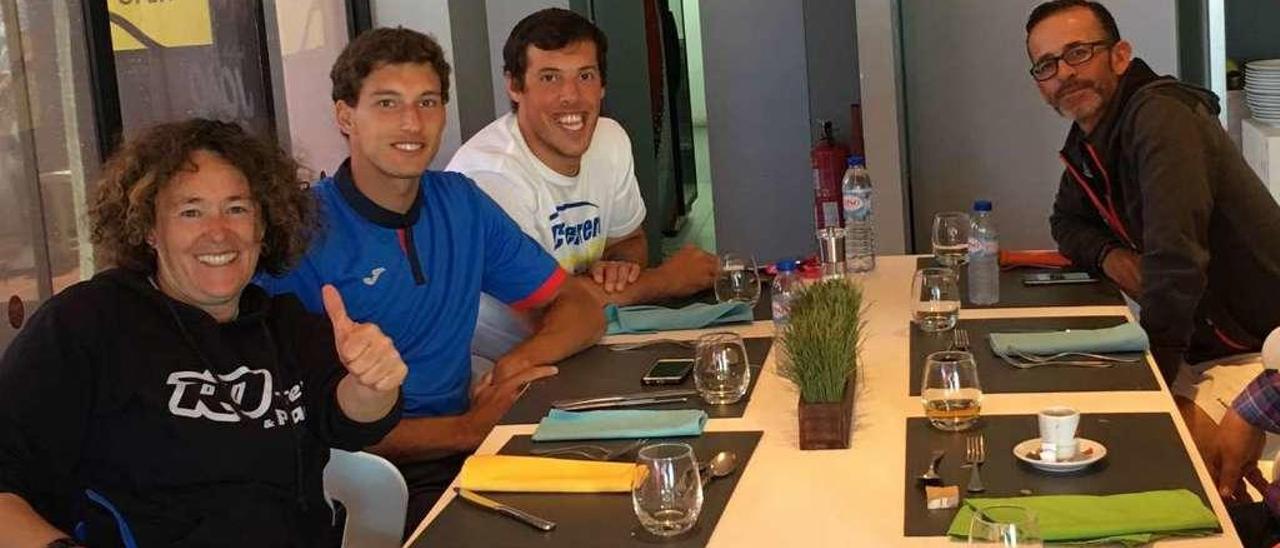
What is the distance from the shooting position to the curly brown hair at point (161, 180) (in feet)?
7.59

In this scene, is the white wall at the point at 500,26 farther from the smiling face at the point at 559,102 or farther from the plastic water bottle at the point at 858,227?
the plastic water bottle at the point at 858,227

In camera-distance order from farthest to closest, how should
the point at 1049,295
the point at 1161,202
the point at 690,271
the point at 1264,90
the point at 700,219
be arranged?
the point at 700,219 → the point at 1264,90 → the point at 690,271 → the point at 1049,295 → the point at 1161,202

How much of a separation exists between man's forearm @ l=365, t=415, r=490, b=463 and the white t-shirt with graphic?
2.37 ft

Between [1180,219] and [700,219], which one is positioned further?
[700,219]

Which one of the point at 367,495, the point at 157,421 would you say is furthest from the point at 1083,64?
the point at 157,421

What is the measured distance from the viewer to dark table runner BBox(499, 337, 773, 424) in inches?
99.1

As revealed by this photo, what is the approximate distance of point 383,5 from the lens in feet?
16.1

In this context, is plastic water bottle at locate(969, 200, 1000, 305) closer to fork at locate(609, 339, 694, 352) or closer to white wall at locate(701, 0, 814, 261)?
fork at locate(609, 339, 694, 352)

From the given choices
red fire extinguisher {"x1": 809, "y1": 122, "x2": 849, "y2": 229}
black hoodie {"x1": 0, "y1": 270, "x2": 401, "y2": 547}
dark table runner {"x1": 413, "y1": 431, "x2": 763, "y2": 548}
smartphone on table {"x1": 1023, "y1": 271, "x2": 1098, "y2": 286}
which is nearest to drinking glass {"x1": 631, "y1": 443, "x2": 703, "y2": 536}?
dark table runner {"x1": 413, "y1": 431, "x2": 763, "y2": 548}

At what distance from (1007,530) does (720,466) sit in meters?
0.66

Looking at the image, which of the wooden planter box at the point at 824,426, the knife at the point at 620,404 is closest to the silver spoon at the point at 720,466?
the wooden planter box at the point at 824,426

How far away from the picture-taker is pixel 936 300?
2.90 metres

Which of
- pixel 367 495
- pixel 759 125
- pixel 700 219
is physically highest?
pixel 759 125

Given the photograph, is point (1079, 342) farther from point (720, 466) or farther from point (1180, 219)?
point (720, 466)
